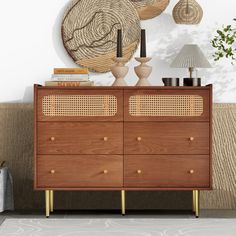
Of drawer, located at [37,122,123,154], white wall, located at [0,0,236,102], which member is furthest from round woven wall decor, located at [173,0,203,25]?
drawer, located at [37,122,123,154]

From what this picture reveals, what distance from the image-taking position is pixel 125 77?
179 inches

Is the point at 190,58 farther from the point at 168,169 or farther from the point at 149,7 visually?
the point at 168,169

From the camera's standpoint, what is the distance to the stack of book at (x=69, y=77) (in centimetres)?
417

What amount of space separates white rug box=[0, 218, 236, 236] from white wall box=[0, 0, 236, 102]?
996 mm

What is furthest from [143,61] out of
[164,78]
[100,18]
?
[100,18]

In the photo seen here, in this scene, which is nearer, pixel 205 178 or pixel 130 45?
pixel 205 178

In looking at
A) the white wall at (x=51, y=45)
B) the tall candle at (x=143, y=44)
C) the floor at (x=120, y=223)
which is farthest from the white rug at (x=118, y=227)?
the tall candle at (x=143, y=44)

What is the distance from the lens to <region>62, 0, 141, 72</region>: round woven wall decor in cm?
453

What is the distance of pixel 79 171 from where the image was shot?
4082 millimetres

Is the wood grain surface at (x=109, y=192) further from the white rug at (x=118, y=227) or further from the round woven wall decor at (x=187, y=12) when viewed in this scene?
the round woven wall decor at (x=187, y=12)

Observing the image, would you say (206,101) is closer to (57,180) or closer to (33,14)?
(57,180)

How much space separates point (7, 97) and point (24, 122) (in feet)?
0.72

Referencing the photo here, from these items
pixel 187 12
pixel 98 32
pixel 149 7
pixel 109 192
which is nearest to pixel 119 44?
pixel 98 32

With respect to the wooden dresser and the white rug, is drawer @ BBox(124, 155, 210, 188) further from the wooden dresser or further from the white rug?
the white rug
